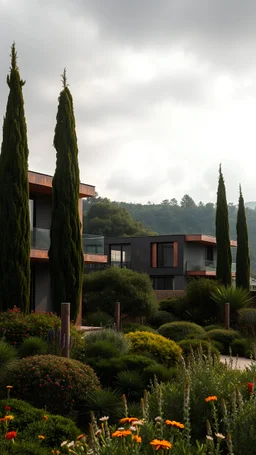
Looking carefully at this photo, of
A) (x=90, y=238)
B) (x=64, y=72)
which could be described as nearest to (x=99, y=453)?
(x=64, y=72)

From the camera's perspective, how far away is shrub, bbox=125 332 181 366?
15289mm

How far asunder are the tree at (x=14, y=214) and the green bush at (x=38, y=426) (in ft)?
30.9

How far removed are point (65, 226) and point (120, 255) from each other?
27158mm

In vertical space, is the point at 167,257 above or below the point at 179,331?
above

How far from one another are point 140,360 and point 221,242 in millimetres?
22825

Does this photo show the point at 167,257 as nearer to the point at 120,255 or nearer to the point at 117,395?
the point at 120,255

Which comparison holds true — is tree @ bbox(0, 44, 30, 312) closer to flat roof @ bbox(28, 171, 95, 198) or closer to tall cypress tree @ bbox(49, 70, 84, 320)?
tall cypress tree @ bbox(49, 70, 84, 320)

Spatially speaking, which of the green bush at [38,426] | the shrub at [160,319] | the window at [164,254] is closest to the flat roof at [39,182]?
the shrub at [160,319]

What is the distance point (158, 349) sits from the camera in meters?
15.4

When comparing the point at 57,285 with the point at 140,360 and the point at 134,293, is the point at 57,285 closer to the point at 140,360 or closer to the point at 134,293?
the point at 134,293

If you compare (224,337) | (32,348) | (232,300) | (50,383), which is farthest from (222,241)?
(50,383)

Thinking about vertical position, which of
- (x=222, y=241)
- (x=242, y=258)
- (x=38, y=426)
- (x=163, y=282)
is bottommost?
(x=38, y=426)

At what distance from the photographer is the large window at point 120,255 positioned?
156 ft

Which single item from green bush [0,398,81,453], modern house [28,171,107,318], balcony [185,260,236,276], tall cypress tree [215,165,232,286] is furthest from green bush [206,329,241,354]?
balcony [185,260,236,276]
